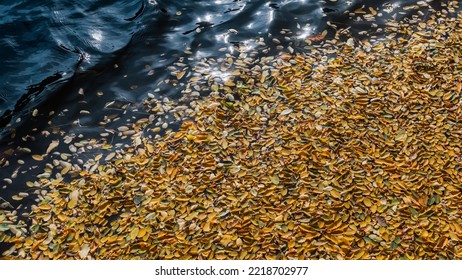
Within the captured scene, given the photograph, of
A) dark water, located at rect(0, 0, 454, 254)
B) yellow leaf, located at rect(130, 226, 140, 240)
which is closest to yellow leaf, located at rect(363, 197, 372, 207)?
yellow leaf, located at rect(130, 226, 140, 240)

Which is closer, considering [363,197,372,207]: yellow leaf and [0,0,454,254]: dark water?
[363,197,372,207]: yellow leaf

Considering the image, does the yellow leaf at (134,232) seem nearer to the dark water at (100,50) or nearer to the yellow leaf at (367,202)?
the dark water at (100,50)

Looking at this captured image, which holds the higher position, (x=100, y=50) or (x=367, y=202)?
(x=100, y=50)

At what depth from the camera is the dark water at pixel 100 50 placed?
6.05 metres

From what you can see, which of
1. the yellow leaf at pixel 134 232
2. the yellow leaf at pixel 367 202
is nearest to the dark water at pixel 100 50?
the yellow leaf at pixel 134 232

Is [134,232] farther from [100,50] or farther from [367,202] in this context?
[100,50]

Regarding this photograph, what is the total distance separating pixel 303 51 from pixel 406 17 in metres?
2.01

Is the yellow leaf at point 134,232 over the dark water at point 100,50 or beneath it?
beneath

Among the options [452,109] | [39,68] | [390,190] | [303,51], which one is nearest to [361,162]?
[390,190]

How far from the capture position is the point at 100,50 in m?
7.36

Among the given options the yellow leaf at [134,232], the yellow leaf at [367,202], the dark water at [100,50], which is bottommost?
the yellow leaf at [367,202]

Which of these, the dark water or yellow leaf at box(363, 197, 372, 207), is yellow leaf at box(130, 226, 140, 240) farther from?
yellow leaf at box(363, 197, 372, 207)

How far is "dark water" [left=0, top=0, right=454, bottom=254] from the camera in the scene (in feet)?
19.8

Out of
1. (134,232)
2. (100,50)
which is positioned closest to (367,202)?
(134,232)
